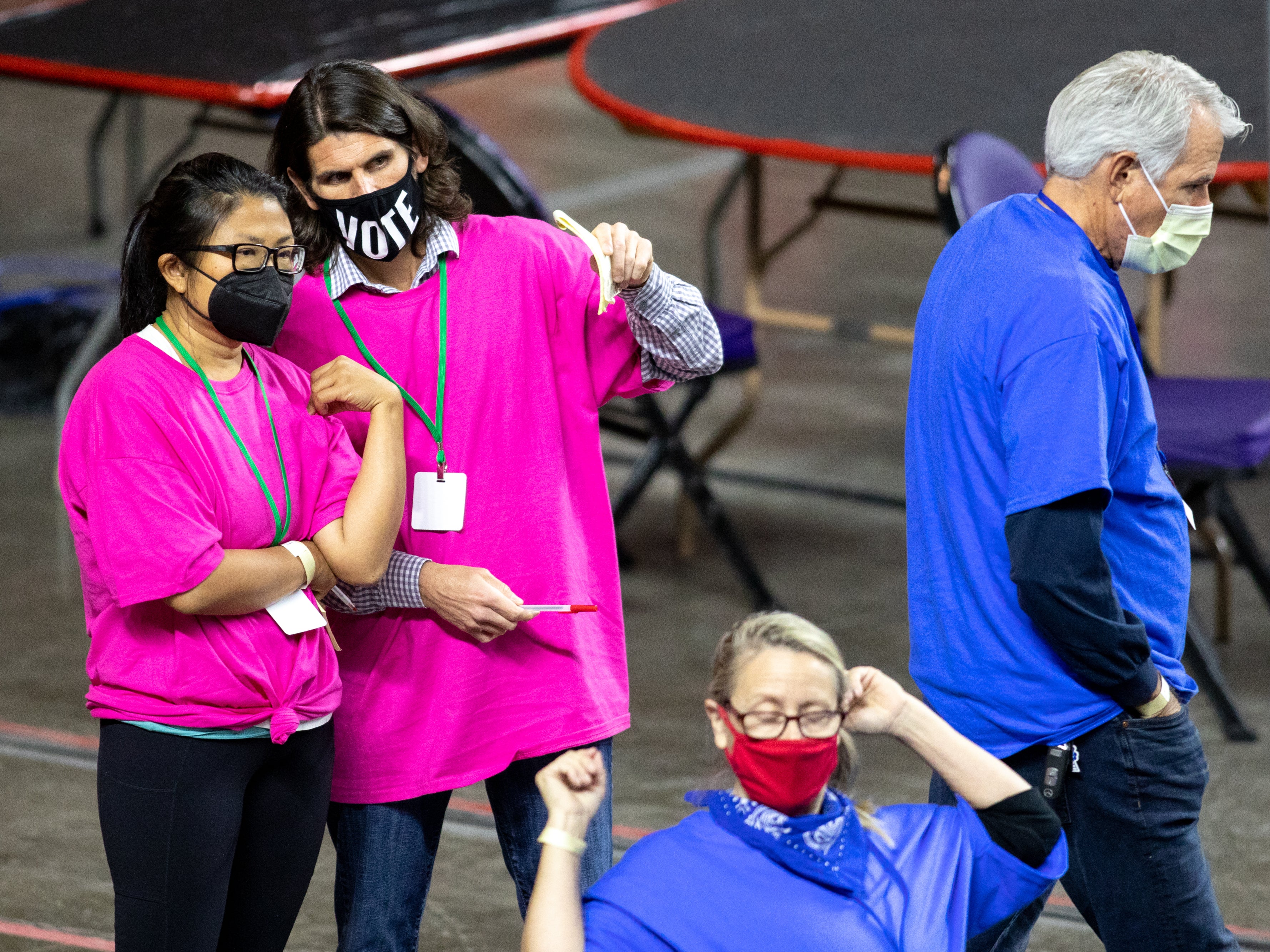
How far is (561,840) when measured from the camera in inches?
69.7

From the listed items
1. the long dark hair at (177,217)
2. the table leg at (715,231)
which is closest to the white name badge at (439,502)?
the long dark hair at (177,217)

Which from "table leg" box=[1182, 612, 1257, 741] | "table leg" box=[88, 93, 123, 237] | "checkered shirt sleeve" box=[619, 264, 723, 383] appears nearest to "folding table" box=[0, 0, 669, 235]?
"table leg" box=[88, 93, 123, 237]

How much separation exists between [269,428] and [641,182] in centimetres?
775

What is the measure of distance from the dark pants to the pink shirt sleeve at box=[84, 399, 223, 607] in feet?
3.12

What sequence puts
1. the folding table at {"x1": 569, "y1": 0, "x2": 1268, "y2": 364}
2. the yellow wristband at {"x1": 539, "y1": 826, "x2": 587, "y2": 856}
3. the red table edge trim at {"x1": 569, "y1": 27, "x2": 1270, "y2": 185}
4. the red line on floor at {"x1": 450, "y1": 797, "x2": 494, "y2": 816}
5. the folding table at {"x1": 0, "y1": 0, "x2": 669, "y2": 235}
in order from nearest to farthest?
the yellow wristband at {"x1": 539, "y1": 826, "x2": 587, "y2": 856}, the red line on floor at {"x1": 450, "y1": 797, "x2": 494, "y2": 816}, the red table edge trim at {"x1": 569, "y1": 27, "x2": 1270, "y2": 185}, the folding table at {"x1": 569, "y1": 0, "x2": 1268, "y2": 364}, the folding table at {"x1": 0, "y1": 0, "x2": 669, "y2": 235}

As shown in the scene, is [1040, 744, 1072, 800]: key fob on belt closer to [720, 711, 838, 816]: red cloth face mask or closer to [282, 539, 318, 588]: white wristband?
[720, 711, 838, 816]: red cloth face mask

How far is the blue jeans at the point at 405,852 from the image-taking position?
2213 millimetres

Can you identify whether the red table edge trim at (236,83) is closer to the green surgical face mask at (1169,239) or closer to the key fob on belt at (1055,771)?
the green surgical face mask at (1169,239)

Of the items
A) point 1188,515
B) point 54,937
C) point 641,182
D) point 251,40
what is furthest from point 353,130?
point 641,182

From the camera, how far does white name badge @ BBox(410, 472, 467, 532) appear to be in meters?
2.21

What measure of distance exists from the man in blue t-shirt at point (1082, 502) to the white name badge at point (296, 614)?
2.33 ft

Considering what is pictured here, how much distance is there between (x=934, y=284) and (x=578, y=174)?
7729mm

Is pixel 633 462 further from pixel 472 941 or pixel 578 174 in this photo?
pixel 578 174

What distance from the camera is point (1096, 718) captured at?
6.54 feet
